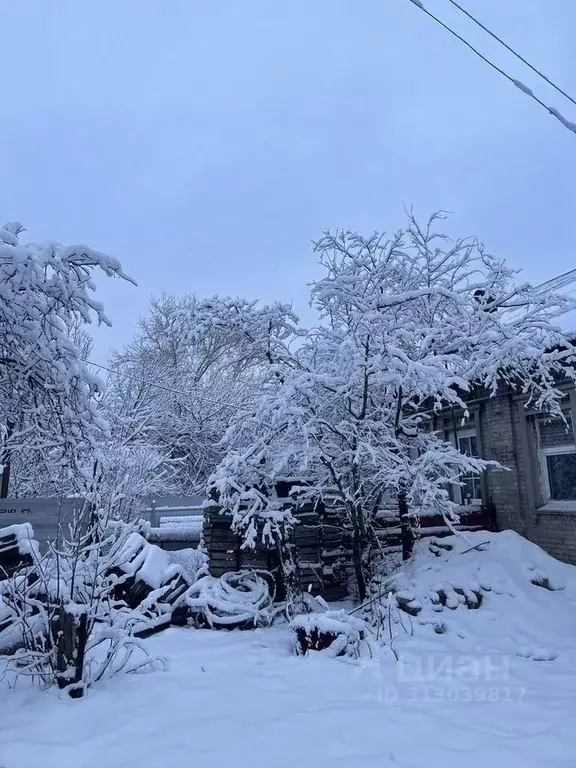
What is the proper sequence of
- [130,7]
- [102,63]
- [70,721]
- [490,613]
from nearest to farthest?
1. [70,721]
2. [490,613]
3. [130,7]
4. [102,63]

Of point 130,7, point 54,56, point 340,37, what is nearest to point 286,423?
point 340,37

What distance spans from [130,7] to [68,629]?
9279mm

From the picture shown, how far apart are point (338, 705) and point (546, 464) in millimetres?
6507

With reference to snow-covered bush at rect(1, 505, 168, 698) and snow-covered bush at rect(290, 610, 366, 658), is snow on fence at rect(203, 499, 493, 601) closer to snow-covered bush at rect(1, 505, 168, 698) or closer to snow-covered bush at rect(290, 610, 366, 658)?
snow-covered bush at rect(290, 610, 366, 658)

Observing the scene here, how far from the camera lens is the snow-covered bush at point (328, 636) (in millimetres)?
5570

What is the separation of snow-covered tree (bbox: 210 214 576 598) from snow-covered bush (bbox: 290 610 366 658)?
5.98 feet

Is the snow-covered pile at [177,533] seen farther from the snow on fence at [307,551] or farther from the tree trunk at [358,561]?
the tree trunk at [358,561]

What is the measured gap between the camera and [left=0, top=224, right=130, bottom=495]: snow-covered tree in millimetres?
3828

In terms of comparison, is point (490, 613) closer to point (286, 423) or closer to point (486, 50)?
point (286, 423)

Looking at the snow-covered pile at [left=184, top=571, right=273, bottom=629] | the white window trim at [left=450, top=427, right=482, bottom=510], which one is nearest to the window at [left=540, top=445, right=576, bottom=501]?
the white window trim at [left=450, top=427, right=482, bottom=510]

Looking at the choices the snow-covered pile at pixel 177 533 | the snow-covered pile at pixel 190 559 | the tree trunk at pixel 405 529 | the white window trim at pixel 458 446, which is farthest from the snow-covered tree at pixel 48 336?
the snow-covered pile at pixel 177 533

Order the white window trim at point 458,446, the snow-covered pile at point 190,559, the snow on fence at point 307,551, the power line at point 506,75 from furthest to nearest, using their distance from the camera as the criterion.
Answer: the white window trim at point 458,446
the snow-covered pile at point 190,559
the snow on fence at point 307,551
the power line at point 506,75

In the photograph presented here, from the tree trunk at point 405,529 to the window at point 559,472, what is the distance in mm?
2533

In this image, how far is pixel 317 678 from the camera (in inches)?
194
